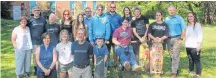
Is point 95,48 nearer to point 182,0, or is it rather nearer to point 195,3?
point 182,0

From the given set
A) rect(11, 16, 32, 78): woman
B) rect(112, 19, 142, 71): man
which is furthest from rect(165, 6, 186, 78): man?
rect(11, 16, 32, 78): woman

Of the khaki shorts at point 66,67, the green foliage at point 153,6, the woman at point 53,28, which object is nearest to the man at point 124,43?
the khaki shorts at point 66,67

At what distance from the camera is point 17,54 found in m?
9.98

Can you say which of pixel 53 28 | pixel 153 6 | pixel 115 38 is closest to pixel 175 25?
pixel 115 38

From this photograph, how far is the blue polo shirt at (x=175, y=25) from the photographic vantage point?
32.7 ft

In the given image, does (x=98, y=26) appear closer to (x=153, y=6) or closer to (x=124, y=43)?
(x=124, y=43)

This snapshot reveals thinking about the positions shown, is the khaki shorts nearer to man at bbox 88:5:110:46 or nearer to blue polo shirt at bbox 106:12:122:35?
man at bbox 88:5:110:46

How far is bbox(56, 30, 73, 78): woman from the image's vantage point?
8336 millimetres

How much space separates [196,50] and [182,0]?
24.6 meters

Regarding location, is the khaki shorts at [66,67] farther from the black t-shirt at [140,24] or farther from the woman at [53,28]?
the black t-shirt at [140,24]

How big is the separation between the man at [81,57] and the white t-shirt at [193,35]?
10.5 ft

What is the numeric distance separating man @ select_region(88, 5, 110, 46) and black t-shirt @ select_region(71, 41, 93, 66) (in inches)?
61.5

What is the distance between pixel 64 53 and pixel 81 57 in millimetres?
494

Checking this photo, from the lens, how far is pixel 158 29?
9.66m
